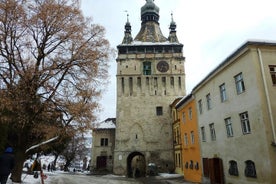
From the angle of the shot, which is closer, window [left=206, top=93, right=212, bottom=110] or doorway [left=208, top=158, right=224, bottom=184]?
doorway [left=208, top=158, right=224, bottom=184]

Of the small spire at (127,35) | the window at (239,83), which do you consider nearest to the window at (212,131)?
the window at (239,83)

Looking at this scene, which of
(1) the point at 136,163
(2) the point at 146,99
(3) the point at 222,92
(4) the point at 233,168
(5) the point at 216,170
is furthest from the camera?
(1) the point at 136,163

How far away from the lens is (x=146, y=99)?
39.7 meters

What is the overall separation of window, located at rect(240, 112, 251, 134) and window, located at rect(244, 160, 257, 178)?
1711 mm

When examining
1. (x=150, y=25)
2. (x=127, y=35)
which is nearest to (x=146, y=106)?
(x=127, y=35)

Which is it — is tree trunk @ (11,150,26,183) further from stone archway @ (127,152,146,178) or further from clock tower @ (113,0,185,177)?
stone archway @ (127,152,146,178)

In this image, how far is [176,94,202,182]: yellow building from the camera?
72.2 ft

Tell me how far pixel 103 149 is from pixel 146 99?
1222 centimetres

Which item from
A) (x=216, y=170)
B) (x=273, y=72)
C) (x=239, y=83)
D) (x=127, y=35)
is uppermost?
(x=127, y=35)

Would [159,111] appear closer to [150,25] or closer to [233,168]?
[150,25]

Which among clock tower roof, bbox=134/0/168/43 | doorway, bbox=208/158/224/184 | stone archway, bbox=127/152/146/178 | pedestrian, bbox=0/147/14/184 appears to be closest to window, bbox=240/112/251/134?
doorway, bbox=208/158/224/184

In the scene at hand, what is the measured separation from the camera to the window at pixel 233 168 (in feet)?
48.6

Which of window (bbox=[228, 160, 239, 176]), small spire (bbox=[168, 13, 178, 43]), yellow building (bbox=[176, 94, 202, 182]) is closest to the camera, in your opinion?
window (bbox=[228, 160, 239, 176])

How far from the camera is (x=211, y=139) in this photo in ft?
61.0
